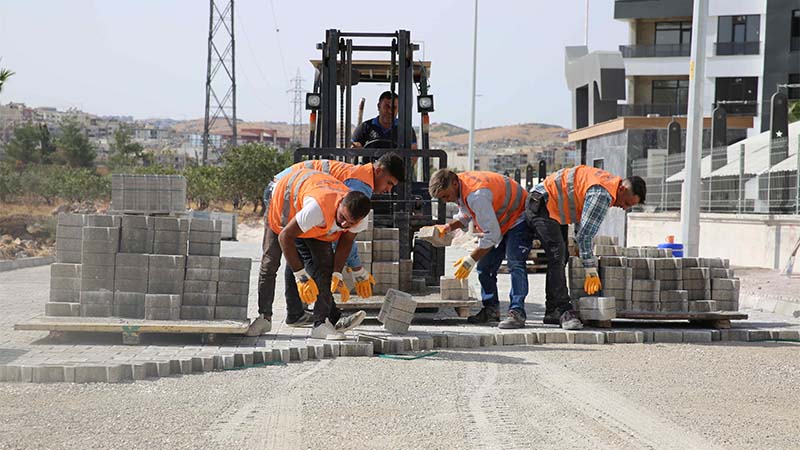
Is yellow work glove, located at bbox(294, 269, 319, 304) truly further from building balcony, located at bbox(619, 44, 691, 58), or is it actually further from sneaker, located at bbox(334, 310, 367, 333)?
Answer: building balcony, located at bbox(619, 44, 691, 58)

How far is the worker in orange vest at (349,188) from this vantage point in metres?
9.12

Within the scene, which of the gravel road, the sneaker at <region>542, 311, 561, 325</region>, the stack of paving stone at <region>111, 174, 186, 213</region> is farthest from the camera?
the sneaker at <region>542, 311, 561, 325</region>

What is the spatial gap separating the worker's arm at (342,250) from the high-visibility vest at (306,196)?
7cm

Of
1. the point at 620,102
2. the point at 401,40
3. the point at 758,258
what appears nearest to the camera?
the point at 401,40

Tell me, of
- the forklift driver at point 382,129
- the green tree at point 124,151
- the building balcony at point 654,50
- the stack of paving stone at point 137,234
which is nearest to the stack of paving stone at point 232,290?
the stack of paving stone at point 137,234

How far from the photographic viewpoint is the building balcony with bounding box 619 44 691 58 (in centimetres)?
4475

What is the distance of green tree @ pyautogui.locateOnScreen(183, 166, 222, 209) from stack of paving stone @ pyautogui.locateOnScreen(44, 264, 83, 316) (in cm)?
4243

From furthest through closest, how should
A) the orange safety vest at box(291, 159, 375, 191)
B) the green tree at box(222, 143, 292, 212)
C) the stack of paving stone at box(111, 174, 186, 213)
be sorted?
the green tree at box(222, 143, 292, 212) < the stack of paving stone at box(111, 174, 186, 213) < the orange safety vest at box(291, 159, 375, 191)

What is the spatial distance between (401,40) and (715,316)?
5.26 metres

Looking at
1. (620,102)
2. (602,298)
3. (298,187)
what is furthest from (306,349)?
(620,102)

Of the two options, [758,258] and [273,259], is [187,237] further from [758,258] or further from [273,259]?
[758,258]

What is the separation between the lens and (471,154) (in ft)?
135

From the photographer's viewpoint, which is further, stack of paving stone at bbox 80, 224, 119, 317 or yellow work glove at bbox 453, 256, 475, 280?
yellow work glove at bbox 453, 256, 475, 280

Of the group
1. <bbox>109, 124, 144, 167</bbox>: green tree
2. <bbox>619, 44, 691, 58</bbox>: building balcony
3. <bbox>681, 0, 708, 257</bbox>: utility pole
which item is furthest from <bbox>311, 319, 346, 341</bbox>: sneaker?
<bbox>109, 124, 144, 167</bbox>: green tree
